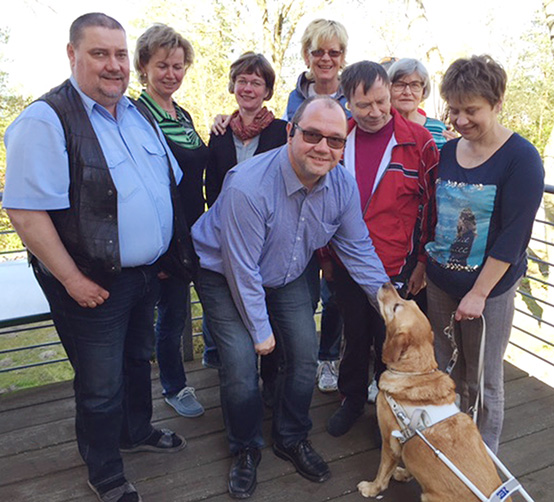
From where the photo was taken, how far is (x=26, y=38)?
39.5ft

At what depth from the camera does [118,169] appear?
186 centimetres

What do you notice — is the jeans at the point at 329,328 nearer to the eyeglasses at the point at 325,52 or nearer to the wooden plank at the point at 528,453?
the wooden plank at the point at 528,453

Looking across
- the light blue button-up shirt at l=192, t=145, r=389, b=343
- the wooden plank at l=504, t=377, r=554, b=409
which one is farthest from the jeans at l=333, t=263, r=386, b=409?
the wooden plank at l=504, t=377, r=554, b=409

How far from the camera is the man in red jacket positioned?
7.77 ft

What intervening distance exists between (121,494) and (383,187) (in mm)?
1973

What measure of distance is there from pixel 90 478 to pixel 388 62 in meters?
3.34

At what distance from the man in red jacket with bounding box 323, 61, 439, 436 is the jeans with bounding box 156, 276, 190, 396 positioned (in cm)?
88

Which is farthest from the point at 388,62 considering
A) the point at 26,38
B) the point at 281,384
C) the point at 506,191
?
the point at 26,38

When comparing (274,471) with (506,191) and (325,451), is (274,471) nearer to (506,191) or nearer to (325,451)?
(325,451)

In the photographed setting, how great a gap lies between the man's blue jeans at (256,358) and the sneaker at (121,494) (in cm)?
51

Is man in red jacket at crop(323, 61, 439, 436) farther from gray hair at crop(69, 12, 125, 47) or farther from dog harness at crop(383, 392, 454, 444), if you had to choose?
gray hair at crop(69, 12, 125, 47)

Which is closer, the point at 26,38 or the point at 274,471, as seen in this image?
the point at 274,471

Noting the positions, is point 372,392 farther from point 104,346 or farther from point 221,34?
point 221,34

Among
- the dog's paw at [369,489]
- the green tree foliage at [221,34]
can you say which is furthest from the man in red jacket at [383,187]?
the green tree foliage at [221,34]
